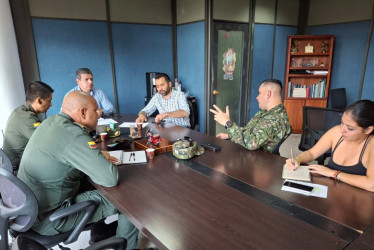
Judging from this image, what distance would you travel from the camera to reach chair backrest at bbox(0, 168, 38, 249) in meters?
1.18

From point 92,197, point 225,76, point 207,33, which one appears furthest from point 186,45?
point 92,197

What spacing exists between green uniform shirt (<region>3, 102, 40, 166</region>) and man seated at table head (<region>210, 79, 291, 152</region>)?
164 cm

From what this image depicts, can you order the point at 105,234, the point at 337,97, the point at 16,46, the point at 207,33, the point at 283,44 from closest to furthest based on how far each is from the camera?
the point at 105,234 → the point at 16,46 → the point at 207,33 → the point at 337,97 → the point at 283,44

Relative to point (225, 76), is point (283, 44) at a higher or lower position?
higher

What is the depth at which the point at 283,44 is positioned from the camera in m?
5.16

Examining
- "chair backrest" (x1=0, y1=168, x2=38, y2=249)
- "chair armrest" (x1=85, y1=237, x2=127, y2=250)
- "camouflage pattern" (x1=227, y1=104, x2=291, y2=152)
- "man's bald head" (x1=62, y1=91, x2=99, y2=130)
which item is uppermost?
"man's bald head" (x1=62, y1=91, x2=99, y2=130)

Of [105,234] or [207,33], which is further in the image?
[207,33]

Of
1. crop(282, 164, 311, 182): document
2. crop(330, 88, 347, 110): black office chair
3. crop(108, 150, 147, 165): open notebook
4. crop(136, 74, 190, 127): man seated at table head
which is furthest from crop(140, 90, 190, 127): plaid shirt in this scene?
crop(330, 88, 347, 110): black office chair

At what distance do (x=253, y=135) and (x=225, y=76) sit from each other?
9.38 feet

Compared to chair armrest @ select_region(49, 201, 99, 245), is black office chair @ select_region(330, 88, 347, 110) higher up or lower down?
higher up

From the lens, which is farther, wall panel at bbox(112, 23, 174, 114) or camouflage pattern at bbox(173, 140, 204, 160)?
wall panel at bbox(112, 23, 174, 114)

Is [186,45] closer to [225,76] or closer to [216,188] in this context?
[225,76]

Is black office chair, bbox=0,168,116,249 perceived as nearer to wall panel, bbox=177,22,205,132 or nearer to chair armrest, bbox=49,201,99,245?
chair armrest, bbox=49,201,99,245

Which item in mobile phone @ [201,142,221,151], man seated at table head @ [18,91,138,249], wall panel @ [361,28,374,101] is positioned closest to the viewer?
man seated at table head @ [18,91,138,249]
